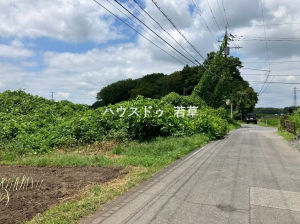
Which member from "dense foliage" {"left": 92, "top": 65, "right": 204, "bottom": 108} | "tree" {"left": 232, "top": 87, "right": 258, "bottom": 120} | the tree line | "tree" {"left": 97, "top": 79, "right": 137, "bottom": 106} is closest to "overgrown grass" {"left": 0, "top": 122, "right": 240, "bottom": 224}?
the tree line

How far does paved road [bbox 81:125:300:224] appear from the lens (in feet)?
13.6

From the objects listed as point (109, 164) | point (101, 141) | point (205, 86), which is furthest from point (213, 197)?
point (205, 86)

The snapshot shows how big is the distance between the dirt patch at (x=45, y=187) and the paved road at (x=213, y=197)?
1056 millimetres

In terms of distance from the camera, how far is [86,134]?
13.3 meters

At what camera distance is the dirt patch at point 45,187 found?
4328 millimetres

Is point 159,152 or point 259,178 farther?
point 159,152

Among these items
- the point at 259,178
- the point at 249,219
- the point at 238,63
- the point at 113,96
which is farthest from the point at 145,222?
the point at 113,96

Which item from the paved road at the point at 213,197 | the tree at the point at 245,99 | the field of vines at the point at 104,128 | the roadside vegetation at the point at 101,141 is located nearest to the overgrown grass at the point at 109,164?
the roadside vegetation at the point at 101,141

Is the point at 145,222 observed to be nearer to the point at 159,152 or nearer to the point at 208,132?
the point at 159,152

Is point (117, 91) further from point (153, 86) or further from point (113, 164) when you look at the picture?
point (113, 164)

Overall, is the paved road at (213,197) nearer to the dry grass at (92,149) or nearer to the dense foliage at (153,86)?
the dry grass at (92,149)

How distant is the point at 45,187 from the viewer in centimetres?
571

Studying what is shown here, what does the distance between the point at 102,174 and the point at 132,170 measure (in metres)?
0.87

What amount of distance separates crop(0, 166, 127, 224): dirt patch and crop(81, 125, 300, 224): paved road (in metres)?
1.06
